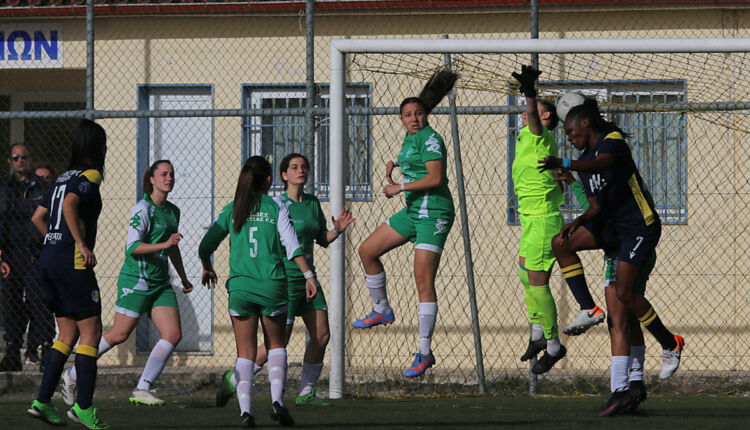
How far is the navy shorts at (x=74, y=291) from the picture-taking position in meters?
7.16

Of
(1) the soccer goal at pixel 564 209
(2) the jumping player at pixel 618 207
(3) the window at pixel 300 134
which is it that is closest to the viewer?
(2) the jumping player at pixel 618 207

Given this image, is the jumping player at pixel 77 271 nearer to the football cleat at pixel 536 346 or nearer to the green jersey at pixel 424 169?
the green jersey at pixel 424 169

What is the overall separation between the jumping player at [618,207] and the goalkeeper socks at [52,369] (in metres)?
3.20

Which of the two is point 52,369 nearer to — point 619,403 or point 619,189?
point 619,403

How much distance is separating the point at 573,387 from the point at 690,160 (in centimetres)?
257

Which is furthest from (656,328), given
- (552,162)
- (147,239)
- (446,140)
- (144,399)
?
(446,140)

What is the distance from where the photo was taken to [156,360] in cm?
905

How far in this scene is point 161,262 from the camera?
905 centimetres

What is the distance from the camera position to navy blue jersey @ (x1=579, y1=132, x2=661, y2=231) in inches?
300

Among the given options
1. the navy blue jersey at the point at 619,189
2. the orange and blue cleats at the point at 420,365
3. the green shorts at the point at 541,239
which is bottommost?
the orange and blue cleats at the point at 420,365

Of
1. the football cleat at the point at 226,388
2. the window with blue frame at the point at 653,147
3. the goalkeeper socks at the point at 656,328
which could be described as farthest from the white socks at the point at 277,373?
the window with blue frame at the point at 653,147

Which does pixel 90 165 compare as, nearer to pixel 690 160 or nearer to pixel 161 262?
pixel 161 262

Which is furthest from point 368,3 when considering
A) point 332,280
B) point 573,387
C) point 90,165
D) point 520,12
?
point 90,165

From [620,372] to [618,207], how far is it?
1066 mm
